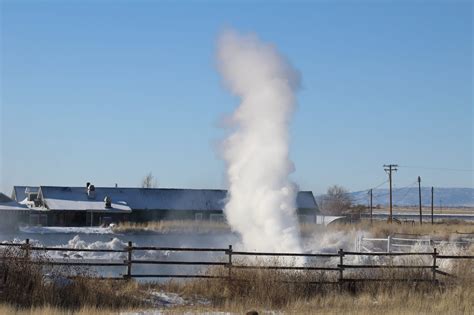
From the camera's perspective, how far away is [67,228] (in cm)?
7631

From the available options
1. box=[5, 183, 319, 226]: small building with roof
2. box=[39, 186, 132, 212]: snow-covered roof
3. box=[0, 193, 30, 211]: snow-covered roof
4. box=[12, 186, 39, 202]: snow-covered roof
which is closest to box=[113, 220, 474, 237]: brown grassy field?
box=[5, 183, 319, 226]: small building with roof

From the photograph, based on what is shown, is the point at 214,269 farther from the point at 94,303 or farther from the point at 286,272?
the point at 94,303

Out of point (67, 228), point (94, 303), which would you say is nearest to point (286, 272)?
point (94, 303)

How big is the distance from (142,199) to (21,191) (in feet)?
70.8

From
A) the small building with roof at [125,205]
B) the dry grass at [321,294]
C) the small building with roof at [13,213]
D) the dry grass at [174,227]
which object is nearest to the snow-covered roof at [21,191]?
the small building with roof at [125,205]

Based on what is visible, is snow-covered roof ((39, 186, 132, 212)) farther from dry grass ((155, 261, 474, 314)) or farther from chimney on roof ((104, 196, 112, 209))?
dry grass ((155, 261, 474, 314))

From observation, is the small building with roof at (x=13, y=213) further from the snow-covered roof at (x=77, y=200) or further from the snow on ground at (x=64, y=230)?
the snow on ground at (x=64, y=230)

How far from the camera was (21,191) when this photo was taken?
9981cm

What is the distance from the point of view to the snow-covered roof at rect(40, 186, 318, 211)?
8269 centimetres

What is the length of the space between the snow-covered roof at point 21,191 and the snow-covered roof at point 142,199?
13.1 m

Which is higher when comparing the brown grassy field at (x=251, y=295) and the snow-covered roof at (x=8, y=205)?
the snow-covered roof at (x=8, y=205)

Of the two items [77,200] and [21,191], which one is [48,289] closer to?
[77,200]

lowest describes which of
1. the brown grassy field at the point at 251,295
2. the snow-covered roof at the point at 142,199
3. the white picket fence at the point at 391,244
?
the brown grassy field at the point at 251,295

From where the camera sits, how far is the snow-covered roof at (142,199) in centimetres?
8269
